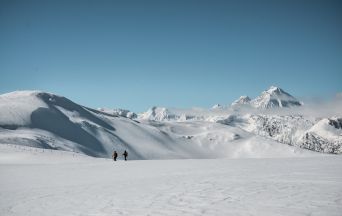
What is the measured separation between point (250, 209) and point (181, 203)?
103 inches

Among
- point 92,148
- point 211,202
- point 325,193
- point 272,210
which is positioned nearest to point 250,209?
point 272,210

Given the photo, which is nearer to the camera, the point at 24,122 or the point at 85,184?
the point at 85,184

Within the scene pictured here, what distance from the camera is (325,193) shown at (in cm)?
1502

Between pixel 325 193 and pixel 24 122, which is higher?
pixel 24 122

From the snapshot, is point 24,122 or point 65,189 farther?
point 24,122

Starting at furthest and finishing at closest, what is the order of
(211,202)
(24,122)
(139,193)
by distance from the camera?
(24,122), (139,193), (211,202)

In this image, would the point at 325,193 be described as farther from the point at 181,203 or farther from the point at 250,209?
the point at 181,203

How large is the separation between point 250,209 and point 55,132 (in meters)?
191

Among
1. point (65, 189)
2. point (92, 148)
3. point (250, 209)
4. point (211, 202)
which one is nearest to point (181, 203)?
point (211, 202)

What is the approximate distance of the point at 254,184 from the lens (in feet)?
61.0

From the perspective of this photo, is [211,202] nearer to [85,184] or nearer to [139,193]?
[139,193]

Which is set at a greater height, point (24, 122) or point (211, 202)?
point (24, 122)

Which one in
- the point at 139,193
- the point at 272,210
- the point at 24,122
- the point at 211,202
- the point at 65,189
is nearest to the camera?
the point at 272,210

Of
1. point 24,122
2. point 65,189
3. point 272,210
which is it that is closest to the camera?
point 272,210
